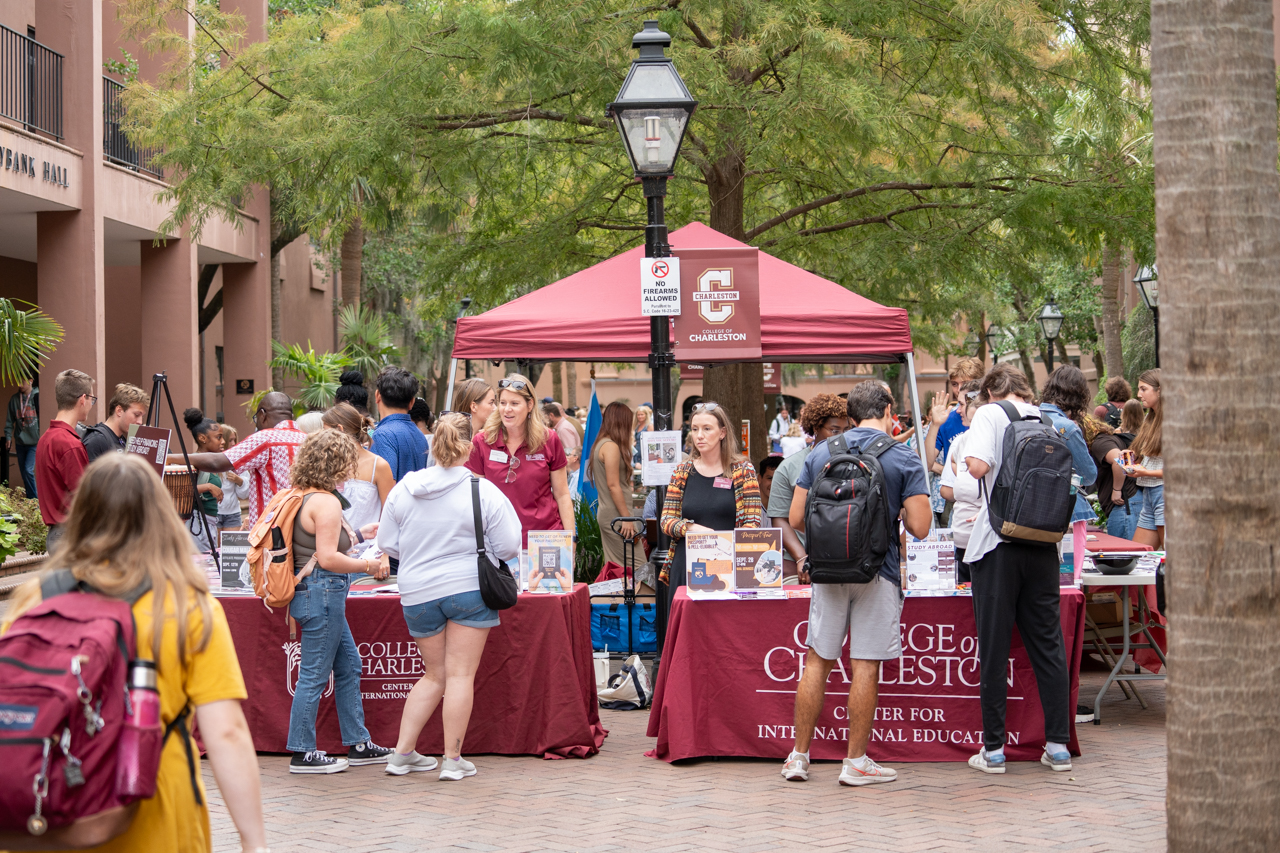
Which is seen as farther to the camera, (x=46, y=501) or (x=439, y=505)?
(x=46, y=501)

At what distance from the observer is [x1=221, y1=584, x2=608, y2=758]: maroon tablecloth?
6551 millimetres

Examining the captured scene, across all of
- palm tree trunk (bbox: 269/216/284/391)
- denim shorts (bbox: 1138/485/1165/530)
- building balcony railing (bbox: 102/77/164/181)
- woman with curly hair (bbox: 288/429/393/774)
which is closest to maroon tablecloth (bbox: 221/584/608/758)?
woman with curly hair (bbox: 288/429/393/774)

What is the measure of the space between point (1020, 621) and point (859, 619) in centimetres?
86

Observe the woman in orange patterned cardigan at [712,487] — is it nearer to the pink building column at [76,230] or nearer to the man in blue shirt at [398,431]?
the man in blue shirt at [398,431]

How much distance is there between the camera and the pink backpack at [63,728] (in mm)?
2344

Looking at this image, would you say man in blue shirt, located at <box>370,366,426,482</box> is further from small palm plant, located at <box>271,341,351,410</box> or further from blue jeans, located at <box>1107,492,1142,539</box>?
small palm plant, located at <box>271,341,351,410</box>

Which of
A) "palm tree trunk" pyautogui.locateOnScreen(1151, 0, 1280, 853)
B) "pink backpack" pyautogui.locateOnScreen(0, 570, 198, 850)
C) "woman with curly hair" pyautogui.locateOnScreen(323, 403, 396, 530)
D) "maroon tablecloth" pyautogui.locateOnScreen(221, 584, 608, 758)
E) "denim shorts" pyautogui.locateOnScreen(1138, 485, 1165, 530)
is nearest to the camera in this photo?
"pink backpack" pyautogui.locateOnScreen(0, 570, 198, 850)

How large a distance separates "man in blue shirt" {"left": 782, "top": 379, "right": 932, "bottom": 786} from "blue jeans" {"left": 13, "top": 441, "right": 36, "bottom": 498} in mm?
13469

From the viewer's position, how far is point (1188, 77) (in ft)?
10.7

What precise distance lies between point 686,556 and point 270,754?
2.48 meters

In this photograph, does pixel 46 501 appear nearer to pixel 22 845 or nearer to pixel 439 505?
pixel 439 505

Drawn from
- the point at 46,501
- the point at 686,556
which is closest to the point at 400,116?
the point at 46,501

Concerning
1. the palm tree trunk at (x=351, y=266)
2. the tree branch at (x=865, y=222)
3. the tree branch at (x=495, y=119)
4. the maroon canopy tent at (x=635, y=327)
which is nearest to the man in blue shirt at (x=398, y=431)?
the maroon canopy tent at (x=635, y=327)

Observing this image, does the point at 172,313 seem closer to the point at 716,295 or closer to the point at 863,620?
the point at 716,295
